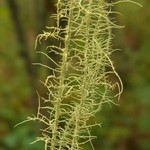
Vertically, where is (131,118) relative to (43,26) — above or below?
below

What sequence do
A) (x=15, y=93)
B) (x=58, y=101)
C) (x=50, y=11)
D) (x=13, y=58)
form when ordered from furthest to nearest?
(x=15, y=93) < (x=13, y=58) < (x=50, y=11) < (x=58, y=101)

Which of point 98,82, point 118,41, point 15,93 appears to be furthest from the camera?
point 15,93

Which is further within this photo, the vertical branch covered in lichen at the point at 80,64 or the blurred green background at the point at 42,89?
the blurred green background at the point at 42,89

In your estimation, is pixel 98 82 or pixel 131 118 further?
pixel 131 118

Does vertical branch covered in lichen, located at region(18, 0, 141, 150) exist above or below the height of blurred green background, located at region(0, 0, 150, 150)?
below

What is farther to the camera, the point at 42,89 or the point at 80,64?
the point at 42,89

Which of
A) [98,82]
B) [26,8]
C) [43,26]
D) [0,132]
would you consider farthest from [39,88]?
[98,82]

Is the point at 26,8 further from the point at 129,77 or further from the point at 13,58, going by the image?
the point at 129,77

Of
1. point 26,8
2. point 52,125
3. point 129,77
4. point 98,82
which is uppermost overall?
point 26,8

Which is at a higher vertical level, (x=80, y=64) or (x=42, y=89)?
(x=42, y=89)

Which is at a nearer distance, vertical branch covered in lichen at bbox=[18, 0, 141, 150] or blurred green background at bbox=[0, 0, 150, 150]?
vertical branch covered in lichen at bbox=[18, 0, 141, 150]

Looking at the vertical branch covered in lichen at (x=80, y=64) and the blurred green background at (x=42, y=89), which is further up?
the blurred green background at (x=42, y=89)
